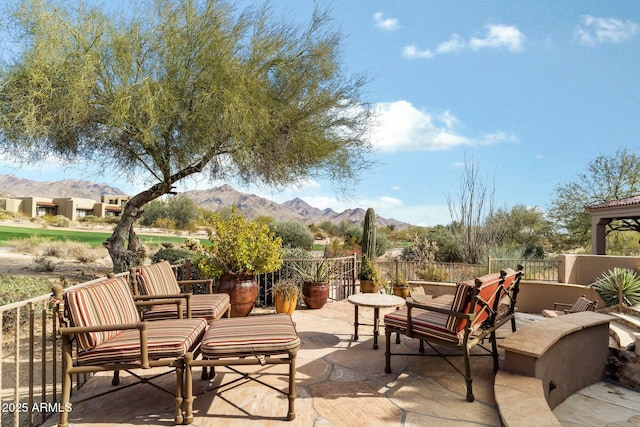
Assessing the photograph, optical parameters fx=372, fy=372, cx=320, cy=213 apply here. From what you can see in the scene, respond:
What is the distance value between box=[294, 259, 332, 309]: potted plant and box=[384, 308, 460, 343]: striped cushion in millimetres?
2895

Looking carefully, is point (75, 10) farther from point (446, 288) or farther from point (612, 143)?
point (612, 143)

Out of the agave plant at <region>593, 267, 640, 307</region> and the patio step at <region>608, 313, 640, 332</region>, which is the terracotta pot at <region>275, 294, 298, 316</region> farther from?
the agave plant at <region>593, 267, 640, 307</region>

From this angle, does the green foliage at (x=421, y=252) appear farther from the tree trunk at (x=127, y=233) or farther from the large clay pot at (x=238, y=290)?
the tree trunk at (x=127, y=233)

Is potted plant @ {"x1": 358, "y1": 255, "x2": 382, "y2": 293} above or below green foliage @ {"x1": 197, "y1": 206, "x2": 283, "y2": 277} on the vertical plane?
below

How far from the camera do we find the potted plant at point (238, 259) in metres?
5.56

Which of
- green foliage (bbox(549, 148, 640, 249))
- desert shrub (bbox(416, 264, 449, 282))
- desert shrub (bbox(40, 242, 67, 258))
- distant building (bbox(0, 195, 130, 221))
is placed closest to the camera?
desert shrub (bbox(416, 264, 449, 282))

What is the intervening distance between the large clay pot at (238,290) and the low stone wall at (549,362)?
3485mm

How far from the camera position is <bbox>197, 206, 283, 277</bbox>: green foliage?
5676mm

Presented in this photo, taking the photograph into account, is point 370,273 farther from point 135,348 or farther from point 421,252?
point 135,348

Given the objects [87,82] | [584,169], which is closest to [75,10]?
[87,82]

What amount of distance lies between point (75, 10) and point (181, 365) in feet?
28.3

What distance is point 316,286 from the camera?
6473 mm

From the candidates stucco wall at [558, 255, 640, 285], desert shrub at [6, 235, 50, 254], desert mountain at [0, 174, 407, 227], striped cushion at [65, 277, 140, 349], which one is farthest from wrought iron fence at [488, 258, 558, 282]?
desert mountain at [0, 174, 407, 227]

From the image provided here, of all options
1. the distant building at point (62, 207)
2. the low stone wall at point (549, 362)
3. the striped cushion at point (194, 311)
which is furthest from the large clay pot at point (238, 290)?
the distant building at point (62, 207)
